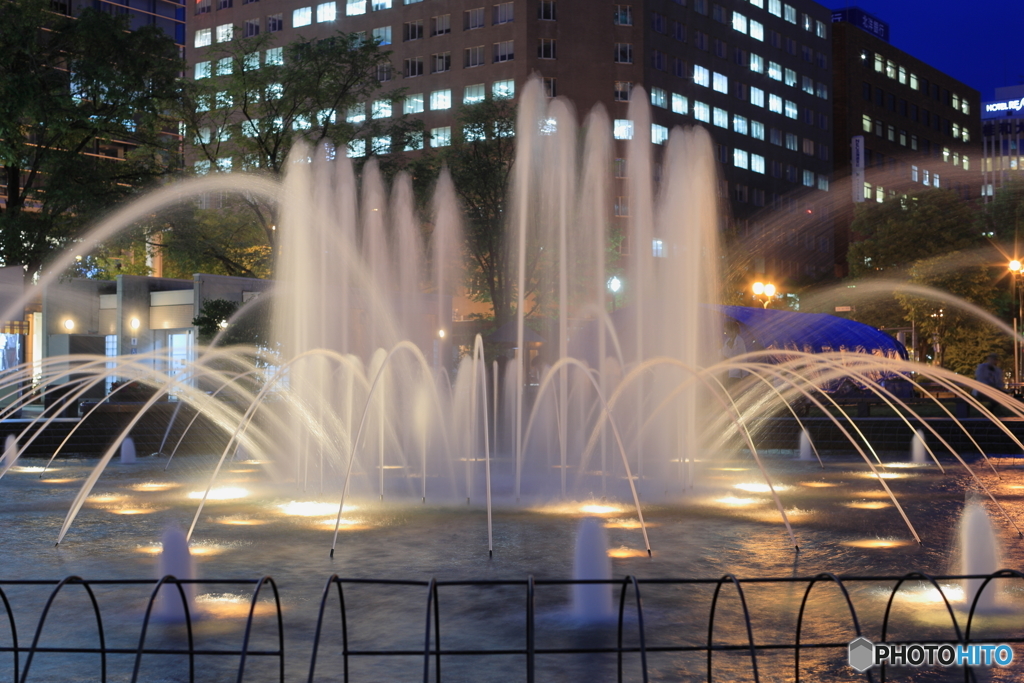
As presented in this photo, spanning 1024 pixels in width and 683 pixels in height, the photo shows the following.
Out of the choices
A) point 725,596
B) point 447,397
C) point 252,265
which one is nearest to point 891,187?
point 252,265

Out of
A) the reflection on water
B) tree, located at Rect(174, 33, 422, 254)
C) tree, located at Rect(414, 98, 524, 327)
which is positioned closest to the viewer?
the reflection on water

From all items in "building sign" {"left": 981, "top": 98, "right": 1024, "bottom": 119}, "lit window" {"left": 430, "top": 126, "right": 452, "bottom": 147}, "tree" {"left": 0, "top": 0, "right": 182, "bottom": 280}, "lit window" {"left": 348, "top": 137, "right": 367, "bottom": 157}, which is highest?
"building sign" {"left": 981, "top": 98, "right": 1024, "bottom": 119}

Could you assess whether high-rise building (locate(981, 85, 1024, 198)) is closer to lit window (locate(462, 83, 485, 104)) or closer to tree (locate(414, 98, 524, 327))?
lit window (locate(462, 83, 485, 104))

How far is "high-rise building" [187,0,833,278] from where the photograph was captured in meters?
79.6

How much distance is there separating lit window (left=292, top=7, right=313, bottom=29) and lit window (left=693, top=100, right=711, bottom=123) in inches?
1337

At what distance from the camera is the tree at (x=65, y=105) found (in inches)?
1006

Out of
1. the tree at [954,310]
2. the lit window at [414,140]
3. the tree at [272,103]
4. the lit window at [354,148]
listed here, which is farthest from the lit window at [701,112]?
the tree at [272,103]

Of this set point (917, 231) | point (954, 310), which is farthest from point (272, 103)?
point (917, 231)

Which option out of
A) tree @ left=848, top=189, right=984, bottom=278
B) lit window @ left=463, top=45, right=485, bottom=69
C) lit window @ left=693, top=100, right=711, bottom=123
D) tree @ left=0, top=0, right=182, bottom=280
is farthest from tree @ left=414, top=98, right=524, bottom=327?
lit window @ left=693, top=100, right=711, bottom=123

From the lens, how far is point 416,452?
72.0ft

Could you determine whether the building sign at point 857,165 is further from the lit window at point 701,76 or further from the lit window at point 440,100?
the lit window at point 440,100

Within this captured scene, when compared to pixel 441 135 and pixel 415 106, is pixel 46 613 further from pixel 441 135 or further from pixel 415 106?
pixel 415 106

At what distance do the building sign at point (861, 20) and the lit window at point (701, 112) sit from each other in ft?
109

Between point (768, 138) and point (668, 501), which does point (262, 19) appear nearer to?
point (768, 138)
